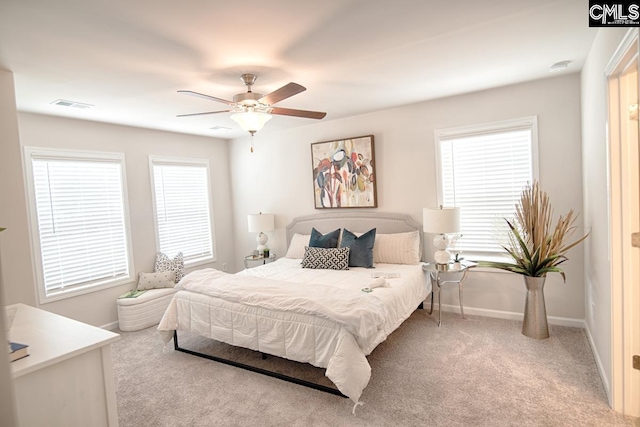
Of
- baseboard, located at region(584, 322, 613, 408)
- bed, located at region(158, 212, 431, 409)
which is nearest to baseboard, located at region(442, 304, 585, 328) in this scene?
baseboard, located at region(584, 322, 613, 408)

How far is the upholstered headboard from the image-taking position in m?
4.49

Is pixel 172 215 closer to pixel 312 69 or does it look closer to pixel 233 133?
pixel 233 133

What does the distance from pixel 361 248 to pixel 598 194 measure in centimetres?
235

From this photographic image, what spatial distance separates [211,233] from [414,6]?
485 centimetres

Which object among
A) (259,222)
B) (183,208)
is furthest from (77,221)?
(259,222)

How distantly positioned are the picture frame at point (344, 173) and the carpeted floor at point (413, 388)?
6.62 feet

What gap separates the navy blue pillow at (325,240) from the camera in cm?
460

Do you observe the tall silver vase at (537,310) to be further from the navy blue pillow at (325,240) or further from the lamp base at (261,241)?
the lamp base at (261,241)

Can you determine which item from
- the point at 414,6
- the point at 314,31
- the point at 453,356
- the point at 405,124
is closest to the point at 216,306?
the point at 453,356

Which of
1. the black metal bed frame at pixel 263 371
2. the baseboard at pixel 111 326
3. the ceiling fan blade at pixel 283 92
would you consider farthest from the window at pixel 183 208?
the ceiling fan blade at pixel 283 92

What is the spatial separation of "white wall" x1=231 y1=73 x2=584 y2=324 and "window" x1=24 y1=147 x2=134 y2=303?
2061 mm

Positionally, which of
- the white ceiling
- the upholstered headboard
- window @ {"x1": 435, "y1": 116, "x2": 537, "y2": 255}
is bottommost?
the upholstered headboard

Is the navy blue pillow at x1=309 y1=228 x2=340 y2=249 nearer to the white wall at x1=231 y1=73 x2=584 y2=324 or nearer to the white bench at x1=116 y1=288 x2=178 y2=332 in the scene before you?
the white wall at x1=231 y1=73 x2=584 y2=324

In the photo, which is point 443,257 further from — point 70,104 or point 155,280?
point 70,104
